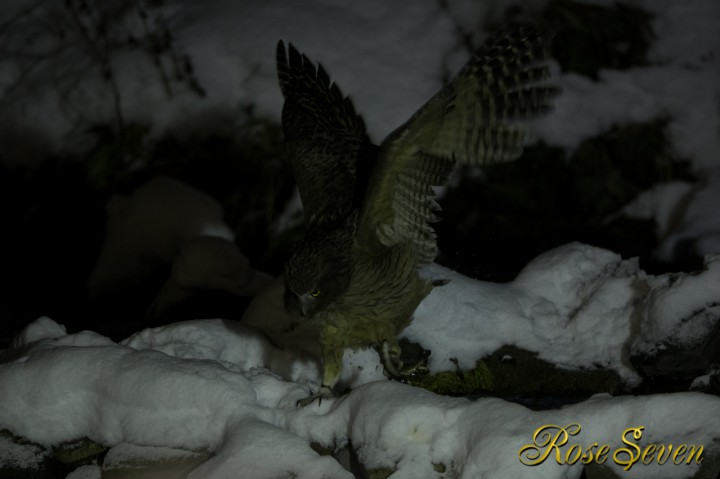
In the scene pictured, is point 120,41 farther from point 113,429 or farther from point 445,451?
point 445,451

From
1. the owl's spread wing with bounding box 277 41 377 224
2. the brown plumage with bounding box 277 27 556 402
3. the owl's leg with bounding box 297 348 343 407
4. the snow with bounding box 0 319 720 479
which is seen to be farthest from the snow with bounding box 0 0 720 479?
the owl's spread wing with bounding box 277 41 377 224

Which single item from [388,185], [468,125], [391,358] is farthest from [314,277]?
[468,125]

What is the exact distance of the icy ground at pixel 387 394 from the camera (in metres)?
2.61

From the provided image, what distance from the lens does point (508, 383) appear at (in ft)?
12.4

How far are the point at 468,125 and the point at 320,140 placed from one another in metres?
1.13

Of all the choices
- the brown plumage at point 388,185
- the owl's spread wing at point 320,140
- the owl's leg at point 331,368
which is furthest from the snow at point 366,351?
the owl's spread wing at point 320,140

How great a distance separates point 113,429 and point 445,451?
48.4 inches

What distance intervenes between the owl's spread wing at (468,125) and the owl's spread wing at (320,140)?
16.0 inches

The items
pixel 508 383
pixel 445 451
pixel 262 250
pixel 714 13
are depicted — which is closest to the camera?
pixel 445 451

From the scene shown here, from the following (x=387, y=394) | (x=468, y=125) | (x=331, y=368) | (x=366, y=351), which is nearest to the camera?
(x=387, y=394)

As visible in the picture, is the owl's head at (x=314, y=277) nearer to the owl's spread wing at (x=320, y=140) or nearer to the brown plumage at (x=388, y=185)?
the brown plumage at (x=388, y=185)

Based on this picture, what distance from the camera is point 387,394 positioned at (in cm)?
294

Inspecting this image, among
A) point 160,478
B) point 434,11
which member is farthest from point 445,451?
point 434,11

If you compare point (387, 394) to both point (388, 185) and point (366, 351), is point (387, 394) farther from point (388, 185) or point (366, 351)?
point (366, 351)
